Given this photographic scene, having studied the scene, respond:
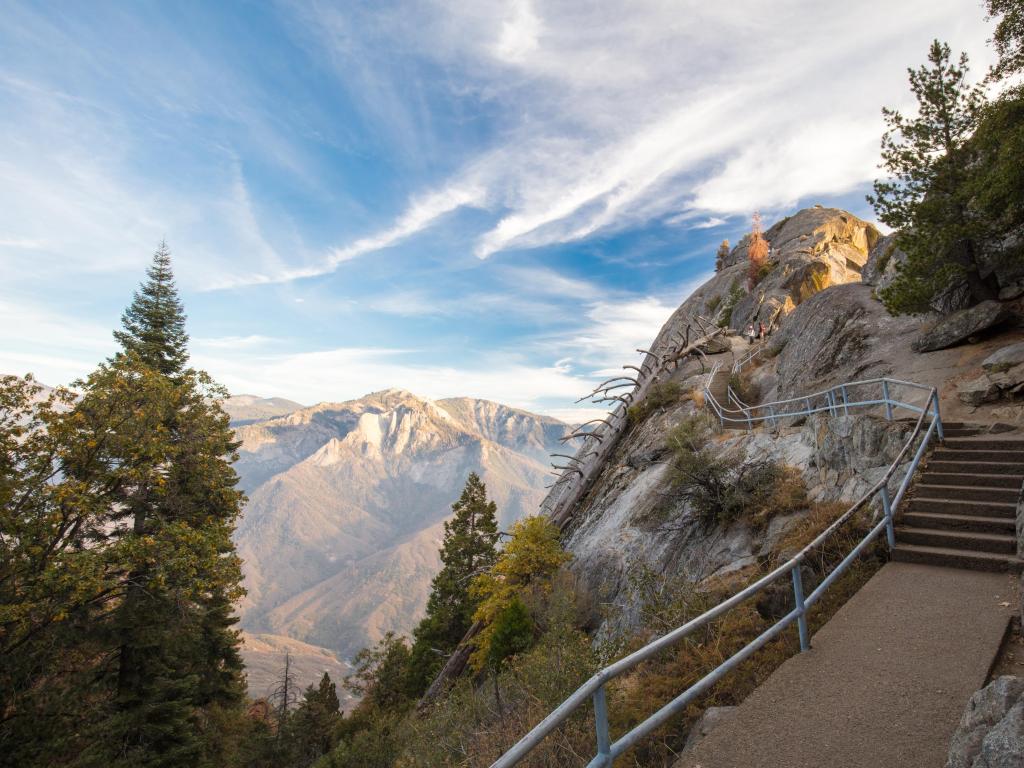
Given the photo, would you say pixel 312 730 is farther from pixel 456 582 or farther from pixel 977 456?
pixel 977 456

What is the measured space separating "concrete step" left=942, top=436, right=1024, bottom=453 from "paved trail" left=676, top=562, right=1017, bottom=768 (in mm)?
4037

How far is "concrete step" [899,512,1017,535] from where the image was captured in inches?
272

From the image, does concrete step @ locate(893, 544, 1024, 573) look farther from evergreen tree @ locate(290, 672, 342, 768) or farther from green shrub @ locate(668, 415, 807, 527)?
evergreen tree @ locate(290, 672, 342, 768)

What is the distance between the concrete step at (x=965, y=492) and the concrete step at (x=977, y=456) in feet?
2.77

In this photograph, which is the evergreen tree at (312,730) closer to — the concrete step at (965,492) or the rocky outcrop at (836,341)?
the rocky outcrop at (836,341)

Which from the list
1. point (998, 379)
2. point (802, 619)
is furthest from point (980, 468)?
point (802, 619)

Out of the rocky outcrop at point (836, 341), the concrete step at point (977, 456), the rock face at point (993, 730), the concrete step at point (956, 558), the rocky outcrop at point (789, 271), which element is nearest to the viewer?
the rock face at point (993, 730)

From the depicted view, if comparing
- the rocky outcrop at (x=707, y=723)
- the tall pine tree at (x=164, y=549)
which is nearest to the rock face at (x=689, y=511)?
the rocky outcrop at (x=707, y=723)

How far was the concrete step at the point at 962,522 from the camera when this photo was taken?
691cm

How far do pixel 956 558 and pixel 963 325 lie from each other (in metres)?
10.8

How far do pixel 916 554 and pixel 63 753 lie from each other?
19634 millimetres

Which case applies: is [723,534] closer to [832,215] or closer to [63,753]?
[63,753]

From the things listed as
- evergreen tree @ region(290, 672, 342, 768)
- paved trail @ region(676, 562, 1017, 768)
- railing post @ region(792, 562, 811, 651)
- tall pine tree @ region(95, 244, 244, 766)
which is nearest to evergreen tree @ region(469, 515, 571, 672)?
tall pine tree @ region(95, 244, 244, 766)

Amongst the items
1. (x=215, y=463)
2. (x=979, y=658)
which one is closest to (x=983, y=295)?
(x=979, y=658)
